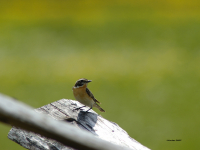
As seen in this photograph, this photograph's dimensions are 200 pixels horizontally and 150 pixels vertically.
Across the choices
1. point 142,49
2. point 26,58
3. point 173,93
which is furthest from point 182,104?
point 26,58

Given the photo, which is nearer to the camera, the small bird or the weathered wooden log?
the weathered wooden log

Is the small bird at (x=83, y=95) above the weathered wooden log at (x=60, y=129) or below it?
above

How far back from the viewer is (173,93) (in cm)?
882

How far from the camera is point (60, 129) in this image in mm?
1058

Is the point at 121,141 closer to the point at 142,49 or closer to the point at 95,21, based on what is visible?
the point at 142,49

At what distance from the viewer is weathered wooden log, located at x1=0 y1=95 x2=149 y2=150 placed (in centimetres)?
105

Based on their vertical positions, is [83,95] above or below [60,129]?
above

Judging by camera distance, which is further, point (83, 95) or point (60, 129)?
point (83, 95)

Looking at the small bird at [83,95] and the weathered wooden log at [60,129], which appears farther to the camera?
the small bird at [83,95]

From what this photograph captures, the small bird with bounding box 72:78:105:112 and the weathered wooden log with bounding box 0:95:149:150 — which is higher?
the small bird with bounding box 72:78:105:112

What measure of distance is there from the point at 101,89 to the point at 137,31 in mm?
3526

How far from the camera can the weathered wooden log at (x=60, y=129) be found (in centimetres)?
105

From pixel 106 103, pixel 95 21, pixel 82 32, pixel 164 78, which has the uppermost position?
pixel 95 21

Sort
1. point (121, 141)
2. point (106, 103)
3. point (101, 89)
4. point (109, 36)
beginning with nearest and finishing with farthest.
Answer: point (121, 141) → point (106, 103) → point (101, 89) → point (109, 36)
